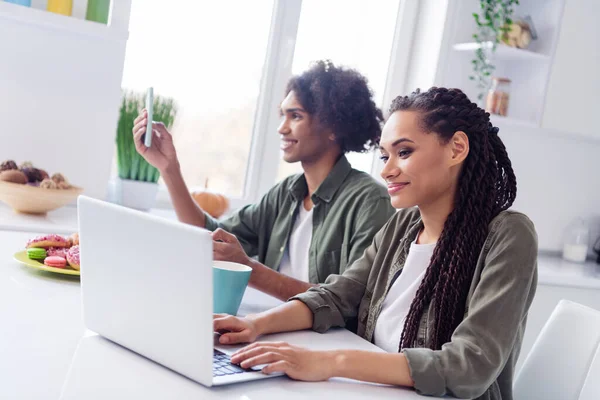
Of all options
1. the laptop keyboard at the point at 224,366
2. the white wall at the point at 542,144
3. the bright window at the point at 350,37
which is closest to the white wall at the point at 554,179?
the white wall at the point at 542,144

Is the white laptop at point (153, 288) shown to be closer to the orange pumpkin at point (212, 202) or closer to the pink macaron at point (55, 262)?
the pink macaron at point (55, 262)

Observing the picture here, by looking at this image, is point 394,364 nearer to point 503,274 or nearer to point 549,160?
point 503,274

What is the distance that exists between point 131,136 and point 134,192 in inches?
8.0

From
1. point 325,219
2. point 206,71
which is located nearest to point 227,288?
point 325,219

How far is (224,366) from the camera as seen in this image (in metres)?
1.03

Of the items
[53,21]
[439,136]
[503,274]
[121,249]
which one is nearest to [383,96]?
[53,21]

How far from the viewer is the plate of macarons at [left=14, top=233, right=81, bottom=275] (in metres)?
1.48

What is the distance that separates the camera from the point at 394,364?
42.5 inches

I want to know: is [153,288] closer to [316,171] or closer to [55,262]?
[55,262]

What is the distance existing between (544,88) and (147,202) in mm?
1723

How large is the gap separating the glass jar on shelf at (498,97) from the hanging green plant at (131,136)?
1330 mm

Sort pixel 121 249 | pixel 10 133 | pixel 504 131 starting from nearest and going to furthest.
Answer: pixel 121 249, pixel 10 133, pixel 504 131

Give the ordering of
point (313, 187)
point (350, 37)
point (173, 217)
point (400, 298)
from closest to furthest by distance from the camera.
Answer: point (400, 298) < point (313, 187) < point (173, 217) < point (350, 37)

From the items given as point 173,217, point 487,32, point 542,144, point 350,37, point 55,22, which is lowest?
point 173,217
